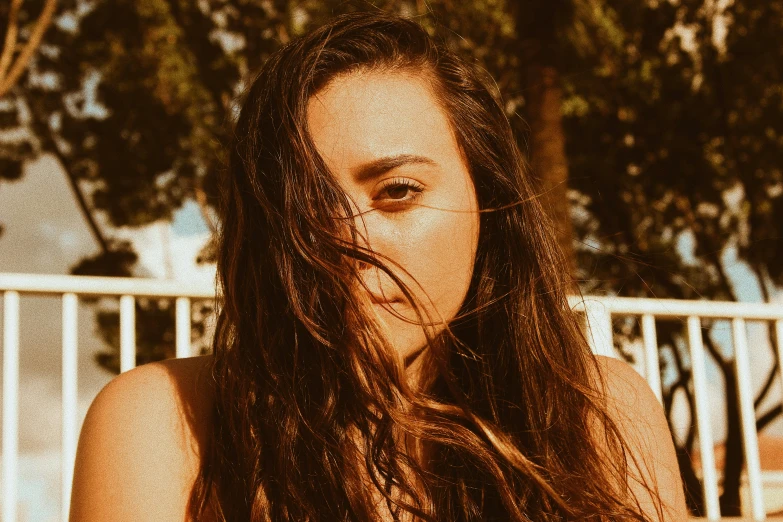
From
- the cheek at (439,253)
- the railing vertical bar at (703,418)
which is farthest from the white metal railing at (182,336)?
the cheek at (439,253)

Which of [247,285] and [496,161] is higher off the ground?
[496,161]

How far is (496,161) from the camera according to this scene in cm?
215

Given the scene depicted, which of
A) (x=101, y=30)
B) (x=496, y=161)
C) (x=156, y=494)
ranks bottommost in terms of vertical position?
(x=156, y=494)

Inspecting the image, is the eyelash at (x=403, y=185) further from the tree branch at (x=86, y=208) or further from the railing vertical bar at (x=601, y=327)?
the tree branch at (x=86, y=208)

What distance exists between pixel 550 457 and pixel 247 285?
2.62 ft

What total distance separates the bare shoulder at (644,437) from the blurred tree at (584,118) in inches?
359

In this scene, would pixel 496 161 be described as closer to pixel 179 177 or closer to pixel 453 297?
pixel 453 297

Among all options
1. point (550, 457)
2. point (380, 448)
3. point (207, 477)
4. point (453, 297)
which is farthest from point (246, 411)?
point (550, 457)

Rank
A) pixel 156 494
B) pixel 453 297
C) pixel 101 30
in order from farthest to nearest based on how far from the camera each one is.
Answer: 1. pixel 101 30
2. pixel 453 297
3. pixel 156 494

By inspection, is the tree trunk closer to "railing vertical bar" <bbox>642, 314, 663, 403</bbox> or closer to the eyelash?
"railing vertical bar" <bbox>642, 314, 663, 403</bbox>

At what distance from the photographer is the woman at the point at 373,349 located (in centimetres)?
180

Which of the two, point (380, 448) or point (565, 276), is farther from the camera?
point (565, 276)

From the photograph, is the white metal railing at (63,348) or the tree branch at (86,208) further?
the tree branch at (86,208)

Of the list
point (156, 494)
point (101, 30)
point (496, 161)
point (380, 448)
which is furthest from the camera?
point (101, 30)
